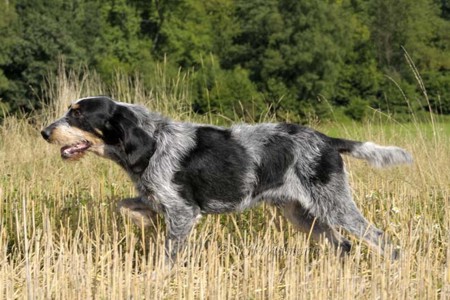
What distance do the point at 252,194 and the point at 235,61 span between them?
48.7m

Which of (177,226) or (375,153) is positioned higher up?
(375,153)

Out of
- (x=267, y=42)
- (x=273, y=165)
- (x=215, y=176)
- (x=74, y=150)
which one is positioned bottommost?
(x=267, y=42)

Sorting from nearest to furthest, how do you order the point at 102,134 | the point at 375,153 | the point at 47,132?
1. the point at 47,132
2. the point at 102,134
3. the point at 375,153

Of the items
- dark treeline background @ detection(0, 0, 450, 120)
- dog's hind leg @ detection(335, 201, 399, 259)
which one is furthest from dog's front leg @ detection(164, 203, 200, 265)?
dark treeline background @ detection(0, 0, 450, 120)

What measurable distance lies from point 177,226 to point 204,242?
0.28 meters

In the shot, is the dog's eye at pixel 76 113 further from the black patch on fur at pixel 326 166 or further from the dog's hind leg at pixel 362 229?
the dog's hind leg at pixel 362 229

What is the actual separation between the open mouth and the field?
0.50 m

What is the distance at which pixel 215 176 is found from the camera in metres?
5.87

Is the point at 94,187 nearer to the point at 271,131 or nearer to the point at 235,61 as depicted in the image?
the point at 271,131

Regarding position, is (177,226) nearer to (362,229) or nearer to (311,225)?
(311,225)

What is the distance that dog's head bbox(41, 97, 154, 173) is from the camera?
5742mm

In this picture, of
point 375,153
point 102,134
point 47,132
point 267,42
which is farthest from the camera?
point 267,42

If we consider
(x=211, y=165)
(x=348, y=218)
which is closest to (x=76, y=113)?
(x=211, y=165)

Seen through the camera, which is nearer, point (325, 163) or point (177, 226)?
point (177, 226)
